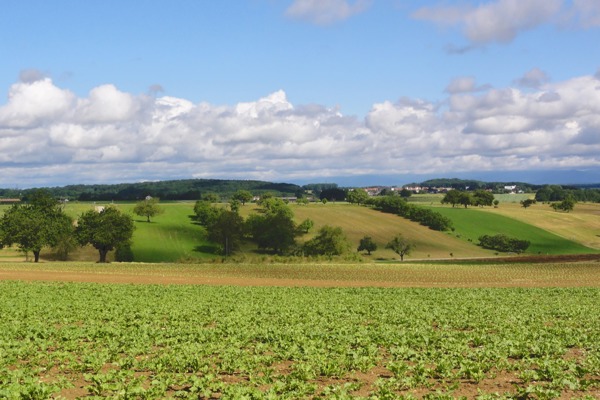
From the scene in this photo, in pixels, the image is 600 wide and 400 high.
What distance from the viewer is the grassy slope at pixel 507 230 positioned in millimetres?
139625

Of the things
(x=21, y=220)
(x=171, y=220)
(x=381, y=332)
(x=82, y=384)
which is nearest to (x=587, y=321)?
(x=381, y=332)

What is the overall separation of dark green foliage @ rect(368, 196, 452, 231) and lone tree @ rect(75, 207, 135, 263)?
86380 mm

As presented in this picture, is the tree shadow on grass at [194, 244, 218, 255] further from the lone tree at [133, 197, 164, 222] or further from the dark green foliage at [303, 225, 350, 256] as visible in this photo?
the lone tree at [133, 197, 164, 222]

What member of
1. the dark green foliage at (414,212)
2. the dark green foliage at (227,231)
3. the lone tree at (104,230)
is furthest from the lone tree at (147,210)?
the dark green foliage at (414,212)

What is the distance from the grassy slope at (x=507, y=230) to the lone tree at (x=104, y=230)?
285ft

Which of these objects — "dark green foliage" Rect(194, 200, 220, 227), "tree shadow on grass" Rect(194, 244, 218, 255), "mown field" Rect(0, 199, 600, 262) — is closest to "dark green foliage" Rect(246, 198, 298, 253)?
"mown field" Rect(0, 199, 600, 262)

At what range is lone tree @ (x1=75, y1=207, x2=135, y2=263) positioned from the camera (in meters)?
99.3

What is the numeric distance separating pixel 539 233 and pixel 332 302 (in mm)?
131849

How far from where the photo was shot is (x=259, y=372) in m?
17.8

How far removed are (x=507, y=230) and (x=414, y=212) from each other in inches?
1028

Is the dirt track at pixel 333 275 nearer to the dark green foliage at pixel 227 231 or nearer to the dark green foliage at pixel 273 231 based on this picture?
the dark green foliage at pixel 227 231

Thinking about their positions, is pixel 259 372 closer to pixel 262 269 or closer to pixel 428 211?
pixel 262 269

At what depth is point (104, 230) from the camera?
327 feet

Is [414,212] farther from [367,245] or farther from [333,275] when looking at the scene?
[333,275]
